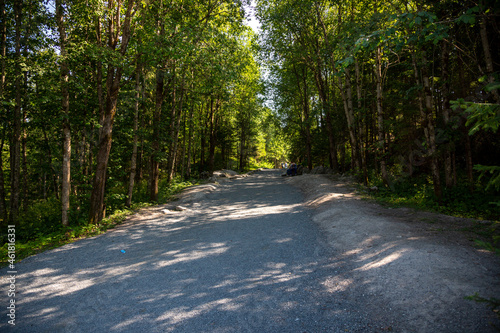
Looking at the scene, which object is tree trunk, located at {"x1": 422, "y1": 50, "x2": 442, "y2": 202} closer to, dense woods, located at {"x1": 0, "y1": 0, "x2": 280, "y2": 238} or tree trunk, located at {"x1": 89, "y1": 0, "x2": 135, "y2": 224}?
dense woods, located at {"x1": 0, "y1": 0, "x2": 280, "y2": 238}

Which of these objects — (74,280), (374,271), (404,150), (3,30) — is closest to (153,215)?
(74,280)

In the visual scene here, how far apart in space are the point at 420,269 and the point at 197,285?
367 centimetres

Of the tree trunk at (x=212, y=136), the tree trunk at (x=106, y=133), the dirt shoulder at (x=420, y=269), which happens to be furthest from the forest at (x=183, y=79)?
the tree trunk at (x=212, y=136)

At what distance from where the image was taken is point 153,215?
950cm

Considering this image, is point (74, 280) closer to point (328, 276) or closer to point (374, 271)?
point (328, 276)

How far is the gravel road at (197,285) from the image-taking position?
3252mm

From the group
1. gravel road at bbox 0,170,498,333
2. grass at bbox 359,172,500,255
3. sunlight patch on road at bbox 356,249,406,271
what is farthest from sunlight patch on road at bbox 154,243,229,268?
grass at bbox 359,172,500,255

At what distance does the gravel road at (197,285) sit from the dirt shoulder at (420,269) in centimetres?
19

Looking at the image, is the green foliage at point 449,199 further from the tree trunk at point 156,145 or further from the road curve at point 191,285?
the tree trunk at point 156,145

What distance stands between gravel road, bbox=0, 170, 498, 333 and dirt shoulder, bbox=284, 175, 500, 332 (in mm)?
193

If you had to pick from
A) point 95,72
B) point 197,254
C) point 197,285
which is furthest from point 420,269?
point 95,72

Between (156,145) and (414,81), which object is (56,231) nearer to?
(156,145)

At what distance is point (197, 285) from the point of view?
4.14 metres

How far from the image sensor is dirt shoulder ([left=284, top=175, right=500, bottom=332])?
2.83 meters
